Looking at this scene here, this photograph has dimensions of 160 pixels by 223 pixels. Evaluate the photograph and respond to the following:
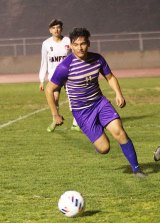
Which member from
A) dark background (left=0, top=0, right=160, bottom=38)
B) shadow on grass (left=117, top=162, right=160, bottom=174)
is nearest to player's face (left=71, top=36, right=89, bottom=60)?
shadow on grass (left=117, top=162, right=160, bottom=174)

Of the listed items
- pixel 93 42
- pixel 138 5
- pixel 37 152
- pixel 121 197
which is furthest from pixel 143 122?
pixel 138 5

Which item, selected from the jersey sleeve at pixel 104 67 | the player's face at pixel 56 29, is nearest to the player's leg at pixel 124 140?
the jersey sleeve at pixel 104 67

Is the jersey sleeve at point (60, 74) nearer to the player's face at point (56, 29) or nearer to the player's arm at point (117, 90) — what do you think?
the player's arm at point (117, 90)

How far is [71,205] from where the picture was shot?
7.00 meters

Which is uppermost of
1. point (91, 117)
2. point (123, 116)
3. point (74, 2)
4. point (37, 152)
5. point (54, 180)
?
point (91, 117)

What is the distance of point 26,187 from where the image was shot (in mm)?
8625

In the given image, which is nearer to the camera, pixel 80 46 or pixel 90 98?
pixel 80 46

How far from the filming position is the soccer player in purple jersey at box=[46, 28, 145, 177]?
898 centimetres

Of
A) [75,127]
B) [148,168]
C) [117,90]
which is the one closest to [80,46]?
[117,90]

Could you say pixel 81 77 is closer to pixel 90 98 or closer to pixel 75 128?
pixel 90 98

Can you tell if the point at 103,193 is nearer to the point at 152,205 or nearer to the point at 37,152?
the point at 152,205

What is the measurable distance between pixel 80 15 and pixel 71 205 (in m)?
46.8

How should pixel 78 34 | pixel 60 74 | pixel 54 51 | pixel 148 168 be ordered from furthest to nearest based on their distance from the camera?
pixel 54 51 < pixel 148 168 < pixel 60 74 < pixel 78 34

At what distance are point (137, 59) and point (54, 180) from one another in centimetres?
3088
